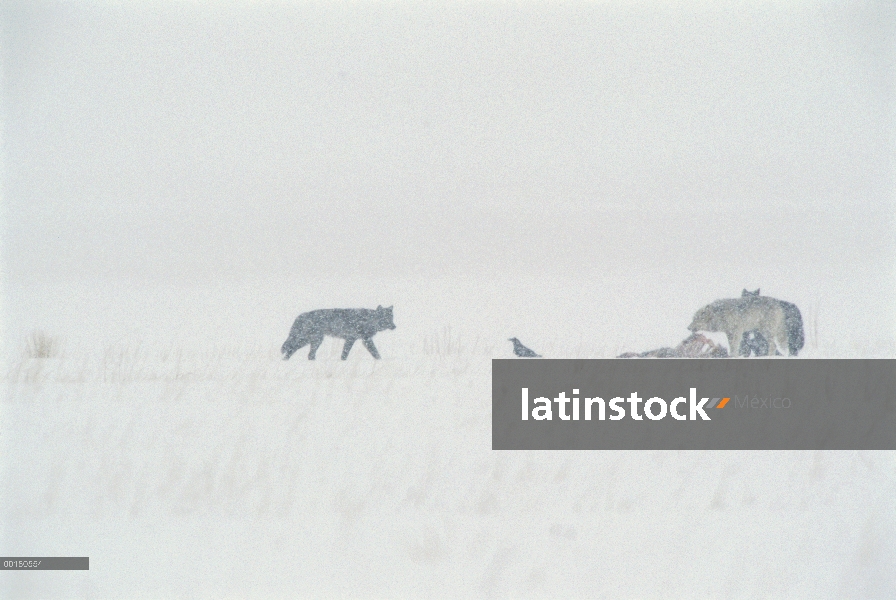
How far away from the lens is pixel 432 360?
50.8 inches

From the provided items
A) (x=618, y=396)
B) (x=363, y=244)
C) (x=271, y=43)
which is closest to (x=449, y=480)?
(x=618, y=396)

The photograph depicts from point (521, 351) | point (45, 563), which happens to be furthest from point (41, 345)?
point (521, 351)

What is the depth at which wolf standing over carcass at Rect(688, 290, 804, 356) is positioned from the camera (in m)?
1.26

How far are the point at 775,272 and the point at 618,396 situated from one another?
1.27 ft

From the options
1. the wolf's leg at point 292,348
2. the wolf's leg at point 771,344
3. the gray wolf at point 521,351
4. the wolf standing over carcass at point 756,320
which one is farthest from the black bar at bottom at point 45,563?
the wolf's leg at point 771,344

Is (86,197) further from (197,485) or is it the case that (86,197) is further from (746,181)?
(746,181)

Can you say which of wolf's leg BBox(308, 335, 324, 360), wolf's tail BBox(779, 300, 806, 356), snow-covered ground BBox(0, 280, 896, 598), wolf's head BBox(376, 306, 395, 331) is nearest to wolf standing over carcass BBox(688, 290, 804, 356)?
wolf's tail BBox(779, 300, 806, 356)

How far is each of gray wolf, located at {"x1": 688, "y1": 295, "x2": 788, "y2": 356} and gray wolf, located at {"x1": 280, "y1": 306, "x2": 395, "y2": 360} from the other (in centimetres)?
62

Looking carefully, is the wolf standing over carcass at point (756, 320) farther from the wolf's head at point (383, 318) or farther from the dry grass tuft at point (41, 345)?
the dry grass tuft at point (41, 345)

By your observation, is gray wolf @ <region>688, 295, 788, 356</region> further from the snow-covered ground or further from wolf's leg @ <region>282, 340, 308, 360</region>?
wolf's leg @ <region>282, 340, 308, 360</region>

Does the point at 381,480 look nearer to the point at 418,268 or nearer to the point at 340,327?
the point at 340,327

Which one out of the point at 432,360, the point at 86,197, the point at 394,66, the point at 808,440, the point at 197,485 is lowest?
the point at 197,485

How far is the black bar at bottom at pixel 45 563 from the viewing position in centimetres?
132

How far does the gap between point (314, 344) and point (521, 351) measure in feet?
1.32
